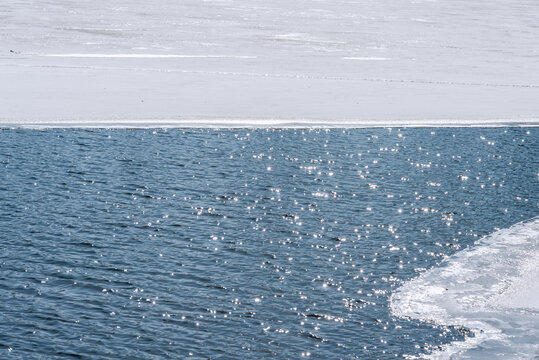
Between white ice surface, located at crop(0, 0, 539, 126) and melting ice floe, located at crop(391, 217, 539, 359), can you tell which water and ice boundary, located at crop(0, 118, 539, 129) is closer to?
white ice surface, located at crop(0, 0, 539, 126)

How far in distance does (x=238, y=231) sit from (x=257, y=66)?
316 inches

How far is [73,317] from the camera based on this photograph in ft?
21.0

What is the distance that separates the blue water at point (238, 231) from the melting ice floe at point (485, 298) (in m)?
0.15

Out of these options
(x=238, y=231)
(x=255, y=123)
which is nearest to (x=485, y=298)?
(x=238, y=231)

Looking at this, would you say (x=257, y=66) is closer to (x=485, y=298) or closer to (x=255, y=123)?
(x=255, y=123)

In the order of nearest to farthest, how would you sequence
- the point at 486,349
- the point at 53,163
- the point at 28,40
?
the point at 486,349, the point at 53,163, the point at 28,40

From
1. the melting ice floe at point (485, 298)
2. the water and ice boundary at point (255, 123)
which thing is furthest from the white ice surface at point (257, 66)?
the melting ice floe at point (485, 298)

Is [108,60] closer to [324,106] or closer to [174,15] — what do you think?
[324,106]

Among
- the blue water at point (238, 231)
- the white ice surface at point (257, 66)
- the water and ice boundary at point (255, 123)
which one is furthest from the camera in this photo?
the white ice surface at point (257, 66)

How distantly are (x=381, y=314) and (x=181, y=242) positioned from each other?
2121 millimetres

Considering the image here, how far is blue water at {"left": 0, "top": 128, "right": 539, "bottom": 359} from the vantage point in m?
6.27

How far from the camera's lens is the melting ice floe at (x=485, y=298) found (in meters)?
6.27

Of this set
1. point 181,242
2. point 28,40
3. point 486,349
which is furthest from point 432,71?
point 486,349

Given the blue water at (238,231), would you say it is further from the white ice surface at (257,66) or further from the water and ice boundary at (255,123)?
the white ice surface at (257,66)
